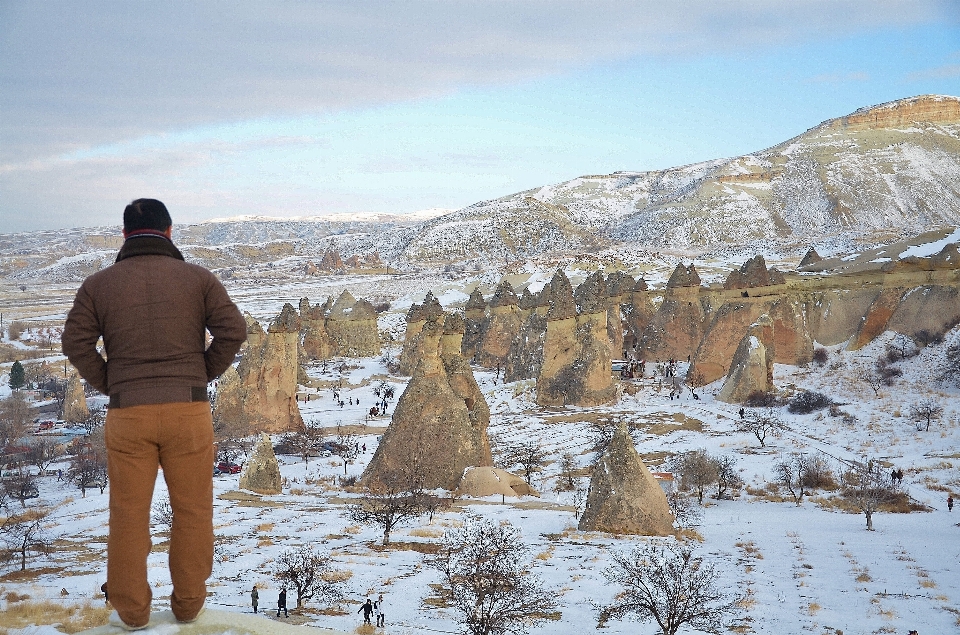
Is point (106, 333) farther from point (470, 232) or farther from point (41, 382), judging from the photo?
point (470, 232)

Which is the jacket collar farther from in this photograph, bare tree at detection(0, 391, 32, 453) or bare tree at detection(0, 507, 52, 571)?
bare tree at detection(0, 391, 32, 453)

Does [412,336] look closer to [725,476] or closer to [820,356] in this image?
[820,356]

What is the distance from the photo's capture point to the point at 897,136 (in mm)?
174375

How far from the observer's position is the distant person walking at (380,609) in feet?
37.5

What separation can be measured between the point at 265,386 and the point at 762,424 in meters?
22.9

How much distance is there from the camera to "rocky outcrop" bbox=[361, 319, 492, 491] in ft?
73.7

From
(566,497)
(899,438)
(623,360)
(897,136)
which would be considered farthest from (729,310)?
(897,136)

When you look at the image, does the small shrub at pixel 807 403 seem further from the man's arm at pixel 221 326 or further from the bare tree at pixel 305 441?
the man's arm at pixel 221 326

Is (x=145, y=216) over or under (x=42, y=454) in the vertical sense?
over

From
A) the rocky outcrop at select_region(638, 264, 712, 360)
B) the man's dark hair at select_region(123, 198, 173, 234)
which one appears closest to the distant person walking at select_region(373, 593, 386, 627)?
the man's dark hair at select_region(123, 198, 173, 234)

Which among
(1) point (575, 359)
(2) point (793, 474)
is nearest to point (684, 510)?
(2) point (793, 474)

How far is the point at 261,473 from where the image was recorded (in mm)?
24031

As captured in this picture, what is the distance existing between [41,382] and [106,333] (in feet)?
198

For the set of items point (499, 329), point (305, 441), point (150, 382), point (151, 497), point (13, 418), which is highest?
point (150, 382)
